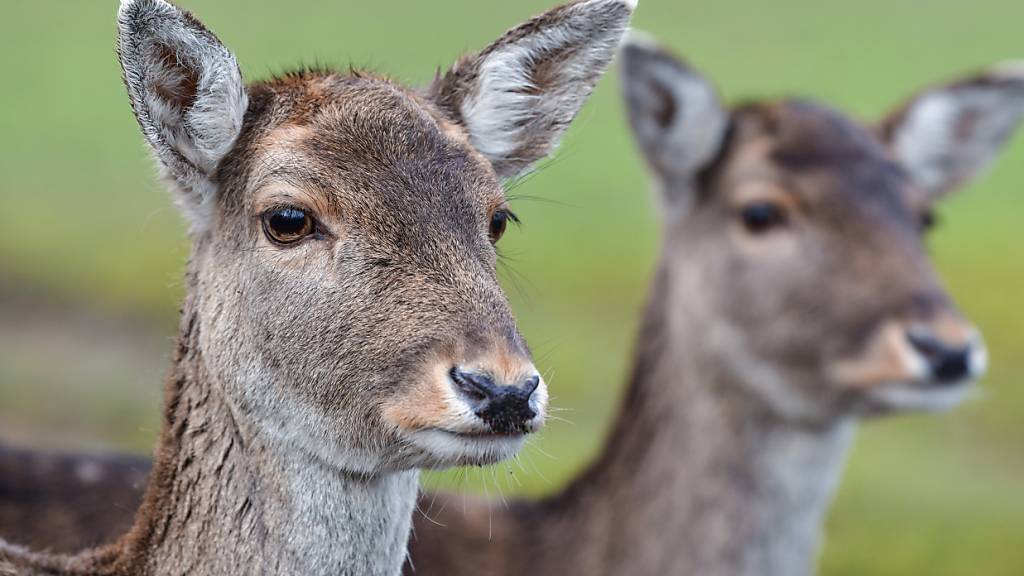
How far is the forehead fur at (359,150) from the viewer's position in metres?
4.20

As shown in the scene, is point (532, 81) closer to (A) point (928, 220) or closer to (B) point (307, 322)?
(B) point (307, 322)

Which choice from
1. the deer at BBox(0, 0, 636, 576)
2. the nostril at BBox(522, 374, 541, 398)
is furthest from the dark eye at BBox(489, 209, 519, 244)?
the nostril at BBox(522, 374, 541, 398)

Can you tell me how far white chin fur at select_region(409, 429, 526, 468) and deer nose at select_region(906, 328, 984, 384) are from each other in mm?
3342

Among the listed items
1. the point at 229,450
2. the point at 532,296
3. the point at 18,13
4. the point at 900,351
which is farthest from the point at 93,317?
the point at 18,13

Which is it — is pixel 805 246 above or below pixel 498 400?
above

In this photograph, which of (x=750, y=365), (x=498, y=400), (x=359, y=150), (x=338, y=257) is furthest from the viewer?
(x=750, y=365)

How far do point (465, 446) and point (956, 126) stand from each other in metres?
5.35

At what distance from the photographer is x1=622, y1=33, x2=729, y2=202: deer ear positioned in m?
7.63

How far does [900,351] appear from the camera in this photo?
673 centimetres

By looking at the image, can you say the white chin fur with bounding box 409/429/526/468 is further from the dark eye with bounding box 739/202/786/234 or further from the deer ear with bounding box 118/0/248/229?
the dark eye with bounding box 739/202/786/234

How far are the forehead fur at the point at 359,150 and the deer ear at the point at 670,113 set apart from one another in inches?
128

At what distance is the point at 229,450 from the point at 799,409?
350 centimetres

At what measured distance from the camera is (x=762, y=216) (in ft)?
24.0

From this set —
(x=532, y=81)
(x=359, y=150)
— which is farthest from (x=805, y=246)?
(x=359, y=150)
